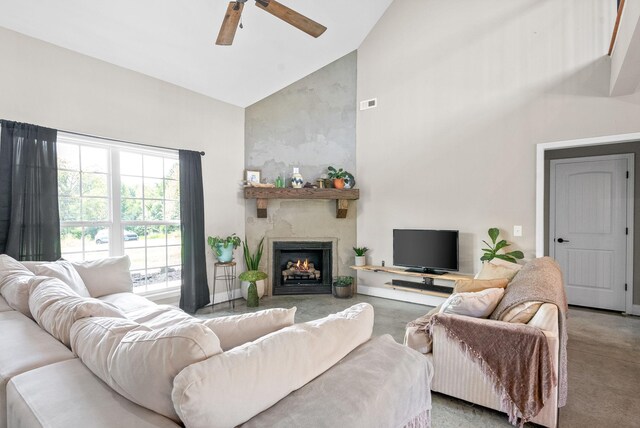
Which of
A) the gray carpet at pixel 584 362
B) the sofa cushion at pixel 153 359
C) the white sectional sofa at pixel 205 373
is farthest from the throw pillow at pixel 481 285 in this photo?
the sofa cushion at pixel 153 359

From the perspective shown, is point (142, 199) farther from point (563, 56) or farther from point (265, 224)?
point (563, 56)

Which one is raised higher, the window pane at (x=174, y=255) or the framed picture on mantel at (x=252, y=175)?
the framed picture on mantel at (x=252, y=175)

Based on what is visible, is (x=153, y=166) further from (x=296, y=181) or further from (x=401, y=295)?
(x=401, y=295)

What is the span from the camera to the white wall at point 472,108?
351cm

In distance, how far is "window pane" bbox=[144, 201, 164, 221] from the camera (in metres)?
3.89

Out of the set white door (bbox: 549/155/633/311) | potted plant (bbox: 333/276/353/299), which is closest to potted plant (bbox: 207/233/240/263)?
potted plant (bbox: 333/276/353/299)

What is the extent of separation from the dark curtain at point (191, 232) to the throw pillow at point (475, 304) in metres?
3.05

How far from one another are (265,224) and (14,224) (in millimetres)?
2828

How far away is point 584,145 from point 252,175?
162 inches

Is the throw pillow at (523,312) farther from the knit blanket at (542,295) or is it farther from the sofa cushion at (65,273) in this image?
the sofa cushion at (65,273)

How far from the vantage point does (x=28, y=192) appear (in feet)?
9.27

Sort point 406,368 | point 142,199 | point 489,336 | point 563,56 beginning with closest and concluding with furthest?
point 406,368 < point 489,336 < point 563,56 < point 142,199

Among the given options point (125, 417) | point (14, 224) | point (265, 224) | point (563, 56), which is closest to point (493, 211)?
point (563, 56)

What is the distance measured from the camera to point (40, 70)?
296 cm
